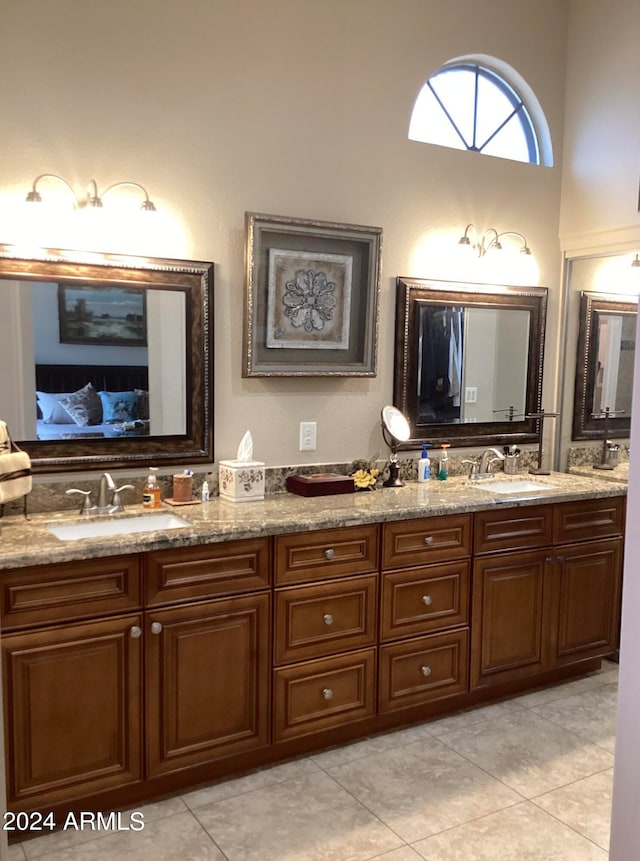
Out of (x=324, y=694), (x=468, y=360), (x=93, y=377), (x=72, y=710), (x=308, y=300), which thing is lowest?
(x=324, y=694)

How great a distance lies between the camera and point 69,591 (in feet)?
7.53

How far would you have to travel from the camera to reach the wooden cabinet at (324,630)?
2.71m

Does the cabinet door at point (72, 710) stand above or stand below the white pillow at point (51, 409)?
below

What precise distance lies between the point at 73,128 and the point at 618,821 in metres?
2.63

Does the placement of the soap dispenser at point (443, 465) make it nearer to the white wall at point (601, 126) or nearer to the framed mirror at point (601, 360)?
the framed mirror at point (601, 360)

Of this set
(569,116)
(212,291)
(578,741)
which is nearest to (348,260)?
(212,291)

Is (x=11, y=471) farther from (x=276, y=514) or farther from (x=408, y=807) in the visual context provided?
(x=408, y=807)

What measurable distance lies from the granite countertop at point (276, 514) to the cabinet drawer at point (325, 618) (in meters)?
0.25

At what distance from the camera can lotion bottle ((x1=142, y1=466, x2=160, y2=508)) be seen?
2.81 metres

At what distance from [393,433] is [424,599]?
0.78m

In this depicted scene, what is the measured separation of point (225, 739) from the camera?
2.62m

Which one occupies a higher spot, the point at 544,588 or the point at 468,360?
the point at 468,360

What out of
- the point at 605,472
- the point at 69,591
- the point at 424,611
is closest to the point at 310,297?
the point at 424,611

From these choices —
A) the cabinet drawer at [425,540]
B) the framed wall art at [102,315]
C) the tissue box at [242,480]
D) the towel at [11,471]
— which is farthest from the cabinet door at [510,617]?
the towel at [11,471]
